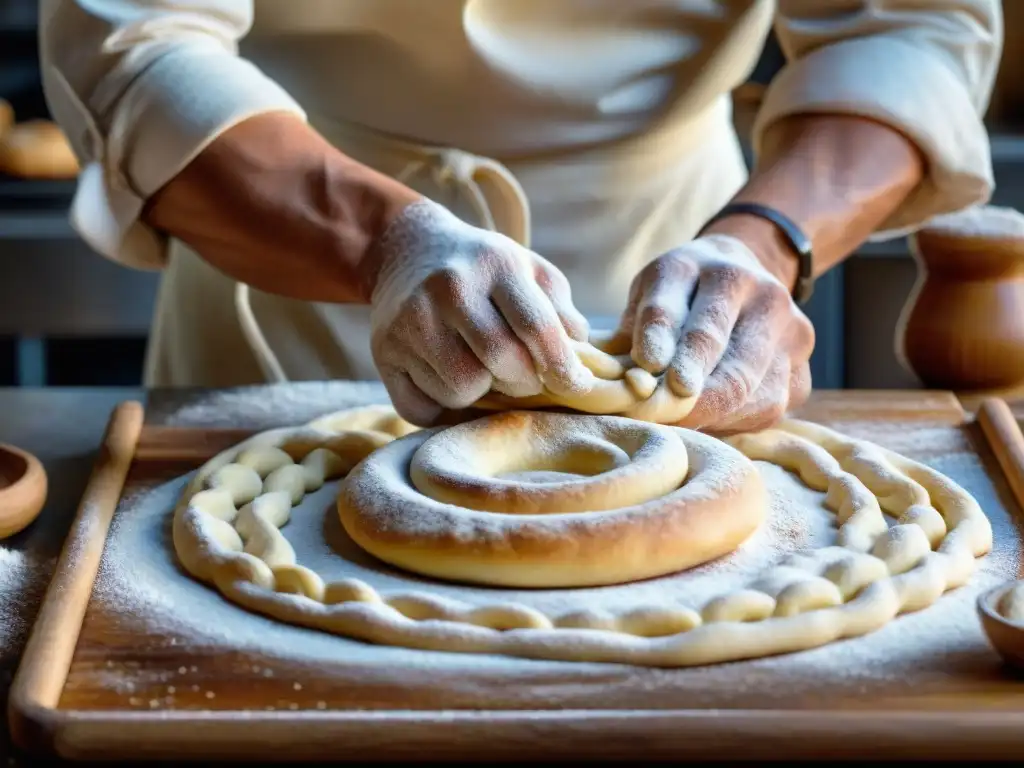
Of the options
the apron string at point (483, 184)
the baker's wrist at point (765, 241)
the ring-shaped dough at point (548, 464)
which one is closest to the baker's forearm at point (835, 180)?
the baker's wrist at point (765, 241)

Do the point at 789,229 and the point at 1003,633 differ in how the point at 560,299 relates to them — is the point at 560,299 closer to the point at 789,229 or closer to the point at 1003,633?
the point at 789,229

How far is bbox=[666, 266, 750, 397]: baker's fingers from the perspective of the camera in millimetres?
1080

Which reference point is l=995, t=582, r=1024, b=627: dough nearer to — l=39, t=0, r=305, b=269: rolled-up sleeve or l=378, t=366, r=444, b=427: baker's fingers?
l=378, t=366, r=444, b=427: baker's fingers

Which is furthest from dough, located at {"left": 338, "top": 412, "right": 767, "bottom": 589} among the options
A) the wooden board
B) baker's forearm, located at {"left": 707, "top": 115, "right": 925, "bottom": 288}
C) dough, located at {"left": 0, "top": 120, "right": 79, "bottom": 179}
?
dough, located at {"left": 0, "top": 120, "right": 79, "bottom": 179}

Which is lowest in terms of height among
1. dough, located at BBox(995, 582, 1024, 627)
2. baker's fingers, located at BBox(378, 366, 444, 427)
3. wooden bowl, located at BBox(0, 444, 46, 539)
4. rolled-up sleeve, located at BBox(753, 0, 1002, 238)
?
wooden bowl, located at BBox(0, 444, 46, 539)

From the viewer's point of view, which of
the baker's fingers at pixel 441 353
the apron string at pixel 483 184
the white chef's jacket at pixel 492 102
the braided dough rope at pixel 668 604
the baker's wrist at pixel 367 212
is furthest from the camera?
the apron string at pixel 483 184

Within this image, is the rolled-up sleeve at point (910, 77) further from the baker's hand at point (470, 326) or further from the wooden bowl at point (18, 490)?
the wooden bowl at point (18, 490)

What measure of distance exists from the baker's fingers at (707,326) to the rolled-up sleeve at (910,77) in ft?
1.09

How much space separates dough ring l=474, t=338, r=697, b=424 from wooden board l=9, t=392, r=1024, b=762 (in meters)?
0.32

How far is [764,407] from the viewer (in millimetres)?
1164

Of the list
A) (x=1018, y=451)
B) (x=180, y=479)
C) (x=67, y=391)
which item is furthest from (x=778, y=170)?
(x=67, y=391)

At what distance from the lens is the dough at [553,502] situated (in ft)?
2.95

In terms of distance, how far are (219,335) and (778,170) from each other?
69cm

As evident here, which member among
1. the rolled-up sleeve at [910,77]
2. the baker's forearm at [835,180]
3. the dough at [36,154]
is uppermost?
the rolled-up sleeve at [910,77]
